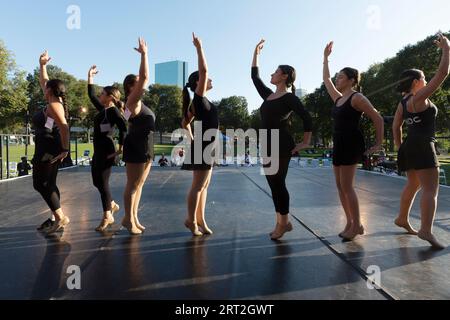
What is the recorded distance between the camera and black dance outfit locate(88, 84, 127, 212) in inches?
169

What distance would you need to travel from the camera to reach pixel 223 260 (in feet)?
10.2

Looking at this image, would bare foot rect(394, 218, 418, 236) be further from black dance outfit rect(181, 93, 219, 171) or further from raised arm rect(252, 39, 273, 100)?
black dance outfit rect(181, 93, 219, 171)

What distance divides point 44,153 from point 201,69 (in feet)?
6.87

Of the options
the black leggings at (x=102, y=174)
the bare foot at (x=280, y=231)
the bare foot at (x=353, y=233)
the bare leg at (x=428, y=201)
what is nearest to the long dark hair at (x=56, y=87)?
the black leggings at (x=102, y=174)

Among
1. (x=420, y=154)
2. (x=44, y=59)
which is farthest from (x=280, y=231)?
(x=44, y=59)

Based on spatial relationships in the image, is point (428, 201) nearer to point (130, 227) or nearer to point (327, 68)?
point (327, 68)

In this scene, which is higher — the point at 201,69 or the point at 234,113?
the point at 234,113

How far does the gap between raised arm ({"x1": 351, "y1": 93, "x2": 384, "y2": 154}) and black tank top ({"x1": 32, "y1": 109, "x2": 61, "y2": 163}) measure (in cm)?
344

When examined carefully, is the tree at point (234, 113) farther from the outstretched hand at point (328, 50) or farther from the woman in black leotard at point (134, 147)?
the woman in black leotard at point (134, 147)

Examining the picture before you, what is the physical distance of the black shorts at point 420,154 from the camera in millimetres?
3611
